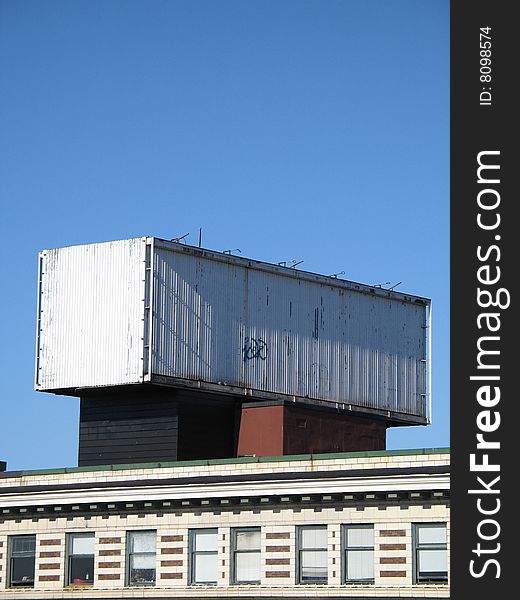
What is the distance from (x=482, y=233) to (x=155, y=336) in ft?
115

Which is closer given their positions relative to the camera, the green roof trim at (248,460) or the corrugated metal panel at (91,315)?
the green roof trim at (248,460)

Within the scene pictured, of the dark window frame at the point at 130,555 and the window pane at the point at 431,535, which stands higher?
the window pane at the point at 431,535

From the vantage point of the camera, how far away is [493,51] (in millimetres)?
27109

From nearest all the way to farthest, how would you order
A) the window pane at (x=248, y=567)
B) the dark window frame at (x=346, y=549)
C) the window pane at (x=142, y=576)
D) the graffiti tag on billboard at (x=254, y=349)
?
1. the dark window frame at (x=346, y=549)
2. the window pane at (x=248, y=567)
3. the window pane at (x=142, y=576)
4. the graffiti tag on billboard at (x=254, y=349)

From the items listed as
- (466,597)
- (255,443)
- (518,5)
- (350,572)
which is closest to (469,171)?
(518,5)

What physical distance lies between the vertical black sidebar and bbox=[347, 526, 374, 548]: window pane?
19.0 metres

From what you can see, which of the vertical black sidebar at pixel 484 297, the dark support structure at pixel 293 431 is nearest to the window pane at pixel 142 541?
the dark support structure at pixel 293 431

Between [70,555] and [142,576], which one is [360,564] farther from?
[70,555]

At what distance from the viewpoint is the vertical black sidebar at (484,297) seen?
2622 cm

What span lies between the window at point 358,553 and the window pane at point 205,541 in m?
5.22

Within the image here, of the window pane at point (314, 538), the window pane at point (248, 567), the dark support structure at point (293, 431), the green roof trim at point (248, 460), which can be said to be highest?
the dark support structure at point (293, 431)

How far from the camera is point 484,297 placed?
87.4 ft

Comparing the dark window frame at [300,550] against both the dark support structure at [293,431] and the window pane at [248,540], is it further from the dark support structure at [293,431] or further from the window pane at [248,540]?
the dark support structure at [293,431]

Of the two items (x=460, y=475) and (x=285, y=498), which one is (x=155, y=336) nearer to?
(x=285, y=498)
